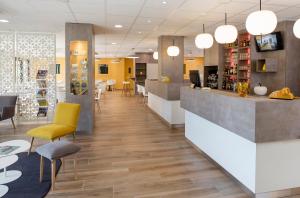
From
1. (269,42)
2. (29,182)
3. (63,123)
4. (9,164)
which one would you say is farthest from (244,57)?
(9,164)

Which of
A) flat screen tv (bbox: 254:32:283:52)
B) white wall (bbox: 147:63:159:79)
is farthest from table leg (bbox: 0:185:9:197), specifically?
white wall (bbox: 147:63:159:79)

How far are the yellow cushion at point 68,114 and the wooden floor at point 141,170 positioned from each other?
0.64 m

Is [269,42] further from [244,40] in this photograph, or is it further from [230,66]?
[230,66]

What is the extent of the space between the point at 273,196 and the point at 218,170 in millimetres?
947

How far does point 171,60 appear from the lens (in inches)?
320

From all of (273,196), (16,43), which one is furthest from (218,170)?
(16,43)

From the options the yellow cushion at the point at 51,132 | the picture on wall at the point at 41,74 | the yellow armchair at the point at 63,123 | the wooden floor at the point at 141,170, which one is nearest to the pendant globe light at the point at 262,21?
the wooden floor at the point at 141,170

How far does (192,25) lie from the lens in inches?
249

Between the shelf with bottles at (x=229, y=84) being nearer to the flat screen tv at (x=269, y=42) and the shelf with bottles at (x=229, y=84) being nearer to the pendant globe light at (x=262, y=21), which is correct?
the flat screen tv at (x=269, y=42)

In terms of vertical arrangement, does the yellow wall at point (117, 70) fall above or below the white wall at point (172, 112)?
above

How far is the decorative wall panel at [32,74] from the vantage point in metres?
7.05

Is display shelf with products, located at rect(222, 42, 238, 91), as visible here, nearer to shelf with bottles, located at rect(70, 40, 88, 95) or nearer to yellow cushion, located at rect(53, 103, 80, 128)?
shelf with bottles, located at rect(70, 40, 88, 95)

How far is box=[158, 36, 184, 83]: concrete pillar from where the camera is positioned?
796cm

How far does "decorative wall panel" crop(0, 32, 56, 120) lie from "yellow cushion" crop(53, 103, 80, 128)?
3.08 m
